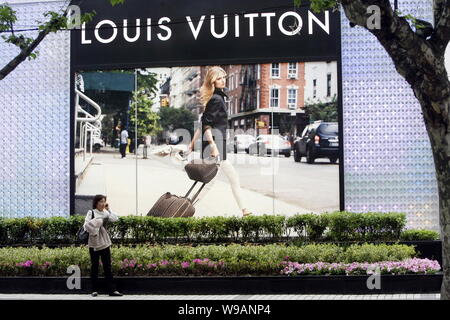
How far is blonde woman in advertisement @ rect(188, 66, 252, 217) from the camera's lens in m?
16.5

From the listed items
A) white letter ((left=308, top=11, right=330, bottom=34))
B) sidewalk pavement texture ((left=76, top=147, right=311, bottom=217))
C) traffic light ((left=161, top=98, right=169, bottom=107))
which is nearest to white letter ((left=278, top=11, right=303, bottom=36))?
white letter ((left=308, top=11, right=330, bottom=34))

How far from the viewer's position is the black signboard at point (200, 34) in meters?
16.2

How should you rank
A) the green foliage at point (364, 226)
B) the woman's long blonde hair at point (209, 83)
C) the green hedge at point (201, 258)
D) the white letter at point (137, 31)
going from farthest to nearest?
the white letter at point (137, 31)
the woman's long blonde hair at point (209, 83)
the green foliage at point (364, 226)
the green hedge at point (201, 258)

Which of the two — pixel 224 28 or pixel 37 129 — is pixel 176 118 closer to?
pixel 224 28

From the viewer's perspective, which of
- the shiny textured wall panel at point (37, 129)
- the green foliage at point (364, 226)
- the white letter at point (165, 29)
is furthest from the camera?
the shiny textured wall panel at point (37, 129)

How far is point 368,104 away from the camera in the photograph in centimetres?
1595

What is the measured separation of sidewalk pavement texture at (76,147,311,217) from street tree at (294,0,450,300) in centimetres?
772

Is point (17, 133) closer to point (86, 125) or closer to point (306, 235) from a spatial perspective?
point (86, 125)

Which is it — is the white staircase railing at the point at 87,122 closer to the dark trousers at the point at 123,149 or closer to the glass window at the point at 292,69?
the dark trousers at the point at 123,149

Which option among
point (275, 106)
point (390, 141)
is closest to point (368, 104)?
point (390, 141)

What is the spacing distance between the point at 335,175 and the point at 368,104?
1686 mm

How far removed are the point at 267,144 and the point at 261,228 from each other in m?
2.29

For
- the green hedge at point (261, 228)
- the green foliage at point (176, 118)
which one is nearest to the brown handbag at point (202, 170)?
the green foliage at point (176, 118)

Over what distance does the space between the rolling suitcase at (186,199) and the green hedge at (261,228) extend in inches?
52.6
